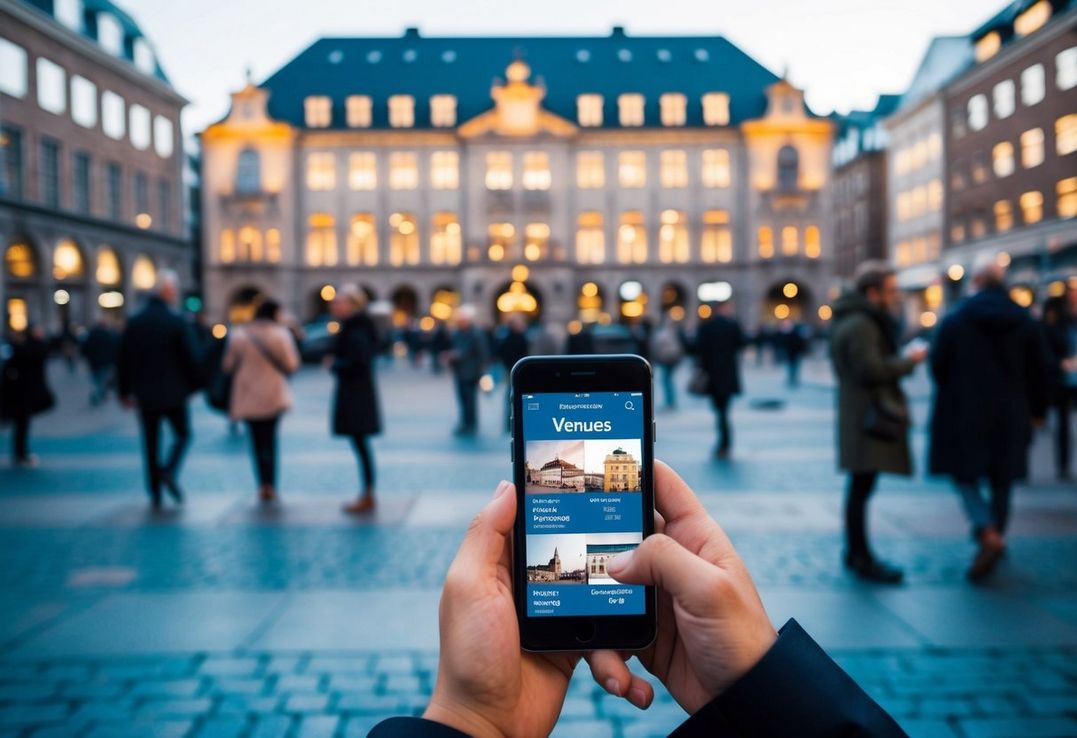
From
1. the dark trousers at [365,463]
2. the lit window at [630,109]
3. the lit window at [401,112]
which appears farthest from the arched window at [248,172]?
the dark trousers at [365,463]

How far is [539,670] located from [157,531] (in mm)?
6240

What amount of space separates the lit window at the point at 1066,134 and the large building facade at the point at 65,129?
14.0ft

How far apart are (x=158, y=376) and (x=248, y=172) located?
1929 inches

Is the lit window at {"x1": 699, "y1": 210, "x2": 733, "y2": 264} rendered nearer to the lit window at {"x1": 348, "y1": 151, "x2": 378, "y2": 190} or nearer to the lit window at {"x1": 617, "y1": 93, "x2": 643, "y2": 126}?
the lit window at {"x1": 617, "y1": 93, "x2": 643, "y2": 126}

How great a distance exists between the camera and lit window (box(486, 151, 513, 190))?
53.5 meters

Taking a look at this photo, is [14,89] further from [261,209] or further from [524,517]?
[261,209]

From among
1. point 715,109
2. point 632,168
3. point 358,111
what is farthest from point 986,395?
point 358,111

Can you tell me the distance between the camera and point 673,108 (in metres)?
55.5

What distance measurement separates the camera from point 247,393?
28.7 ft

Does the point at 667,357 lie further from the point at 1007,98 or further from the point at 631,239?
the point at 631,239

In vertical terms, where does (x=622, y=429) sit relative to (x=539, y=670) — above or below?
above

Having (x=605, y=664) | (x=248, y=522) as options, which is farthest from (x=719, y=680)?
(x=248, y=522)

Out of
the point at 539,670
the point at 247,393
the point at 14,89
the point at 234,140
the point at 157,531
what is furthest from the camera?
the point at 234,140

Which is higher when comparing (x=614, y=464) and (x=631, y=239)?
(x=631, y=239)
